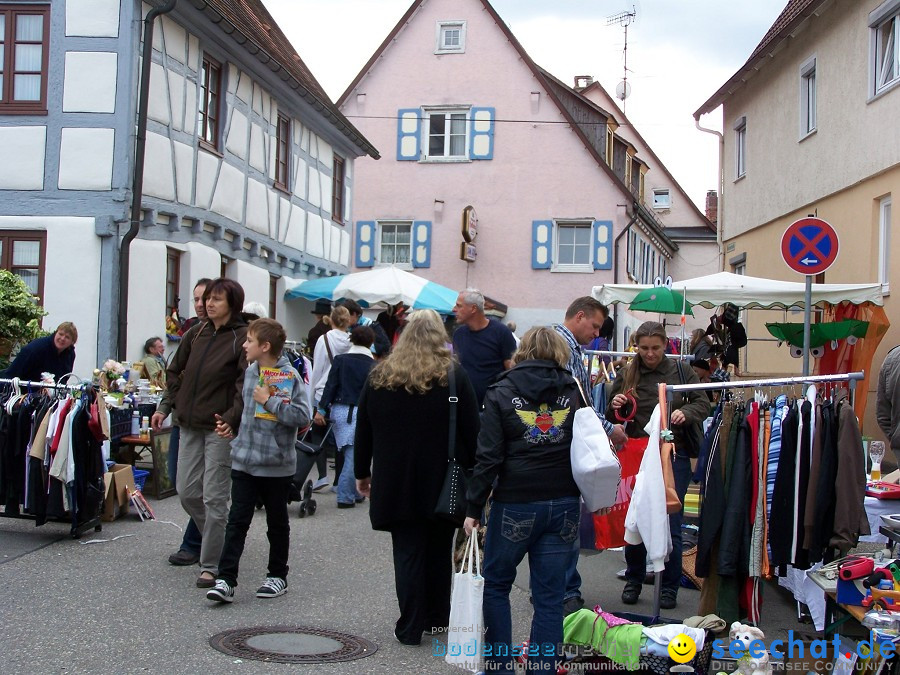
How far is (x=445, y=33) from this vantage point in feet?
105

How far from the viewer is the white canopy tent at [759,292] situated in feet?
43.5

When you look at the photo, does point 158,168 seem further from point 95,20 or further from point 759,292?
point 759,292

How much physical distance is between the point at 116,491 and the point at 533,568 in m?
5.39

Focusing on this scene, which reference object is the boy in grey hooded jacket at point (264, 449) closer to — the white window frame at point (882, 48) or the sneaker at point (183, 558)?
the sneaker at point (183, 558)

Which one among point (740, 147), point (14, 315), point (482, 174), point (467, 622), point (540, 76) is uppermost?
point (540, 76)

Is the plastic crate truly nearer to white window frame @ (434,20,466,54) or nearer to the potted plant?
the potted plant

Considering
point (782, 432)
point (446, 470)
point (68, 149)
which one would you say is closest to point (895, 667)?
point (782, 432)

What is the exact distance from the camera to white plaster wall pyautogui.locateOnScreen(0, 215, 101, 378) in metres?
13.8

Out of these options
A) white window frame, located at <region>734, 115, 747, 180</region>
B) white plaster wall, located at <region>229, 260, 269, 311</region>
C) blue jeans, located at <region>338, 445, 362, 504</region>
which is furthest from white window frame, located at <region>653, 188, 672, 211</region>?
blue jeans, located at <region>338, 445, 362, 504</region>

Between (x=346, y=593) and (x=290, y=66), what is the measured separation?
1619 cm

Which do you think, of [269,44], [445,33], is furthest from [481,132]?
[269,44]

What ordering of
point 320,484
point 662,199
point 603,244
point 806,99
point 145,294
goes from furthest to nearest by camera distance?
point 662,199
point 603,244
point 806,99
point 145,294
point 320,484

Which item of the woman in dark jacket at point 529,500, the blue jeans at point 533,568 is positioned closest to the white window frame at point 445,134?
the woman in dark jacket at point 529,500

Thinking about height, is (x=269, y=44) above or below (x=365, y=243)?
above
